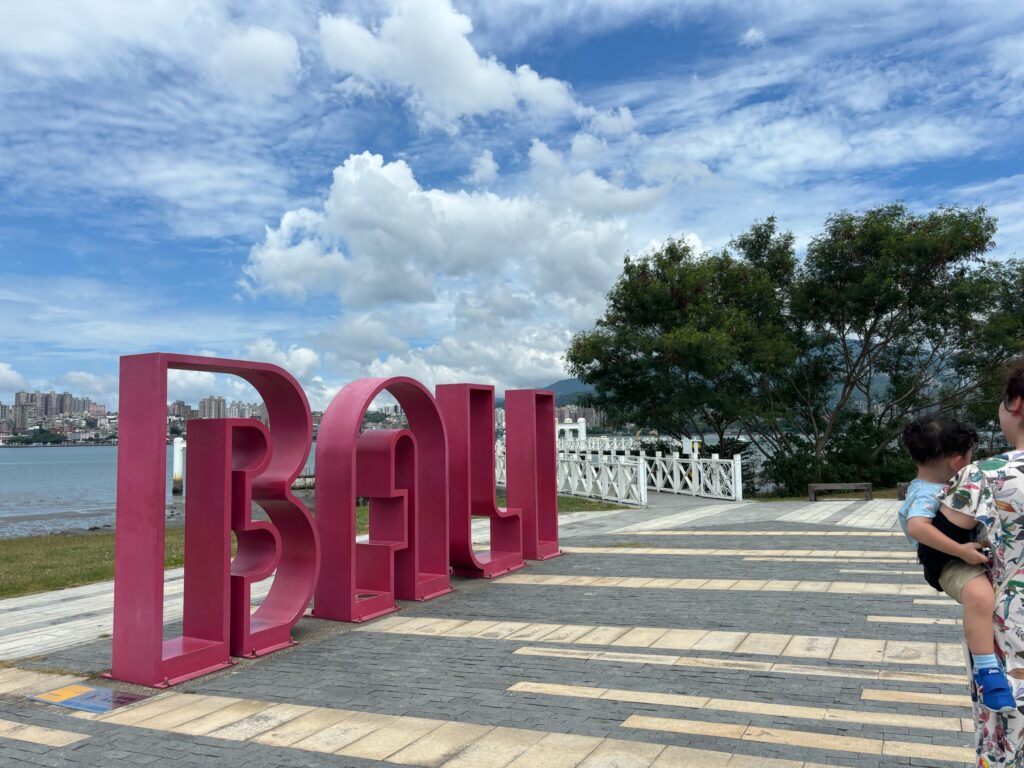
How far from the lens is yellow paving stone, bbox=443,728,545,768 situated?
376 cm

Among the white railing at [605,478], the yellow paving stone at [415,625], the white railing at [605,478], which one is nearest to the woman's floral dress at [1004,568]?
the yellow paving stone at [415,625]

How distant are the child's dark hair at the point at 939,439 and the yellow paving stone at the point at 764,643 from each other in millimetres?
2849

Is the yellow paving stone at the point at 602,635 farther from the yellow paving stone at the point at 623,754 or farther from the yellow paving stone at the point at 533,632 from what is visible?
→ the yellow paving stone at the point at 623,754

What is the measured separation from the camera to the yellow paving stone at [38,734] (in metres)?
4.26

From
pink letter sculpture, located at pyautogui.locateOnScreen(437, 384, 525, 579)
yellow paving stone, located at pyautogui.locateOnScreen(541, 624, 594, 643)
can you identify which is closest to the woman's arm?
yellow paving stone, located at pyautogui.locateOnScreen(541, 624, 594, 643)

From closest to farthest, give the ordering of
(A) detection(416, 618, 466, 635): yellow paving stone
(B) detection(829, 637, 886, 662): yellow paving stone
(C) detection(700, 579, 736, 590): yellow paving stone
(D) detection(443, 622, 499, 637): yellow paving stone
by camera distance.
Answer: (B) detection(829, 637, 886, 662): yellow paving stone < (D) detection(443, 622, 499, 637): yellow paving stone < (A) detection(416, 618, 466, 635): yellow paving stone < (C) detection(700, 579, 736, 590): yellow paving stone

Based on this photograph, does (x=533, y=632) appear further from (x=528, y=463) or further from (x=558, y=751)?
(x=528, y=463)

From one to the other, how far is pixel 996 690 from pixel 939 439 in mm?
981

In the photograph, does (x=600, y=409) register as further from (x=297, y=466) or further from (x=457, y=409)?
(x=297, y=466)

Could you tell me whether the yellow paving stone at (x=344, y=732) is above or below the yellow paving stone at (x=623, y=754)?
below

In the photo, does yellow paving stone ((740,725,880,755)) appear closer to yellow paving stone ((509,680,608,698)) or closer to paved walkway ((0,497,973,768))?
paved walkway ((0,497,973,768))

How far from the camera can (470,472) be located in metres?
9.12

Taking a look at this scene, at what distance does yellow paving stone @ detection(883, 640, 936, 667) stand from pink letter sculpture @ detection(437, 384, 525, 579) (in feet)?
14.9

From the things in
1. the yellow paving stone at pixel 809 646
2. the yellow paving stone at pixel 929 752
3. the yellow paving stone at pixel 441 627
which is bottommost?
the yellow paving stone at pixel 441 627
